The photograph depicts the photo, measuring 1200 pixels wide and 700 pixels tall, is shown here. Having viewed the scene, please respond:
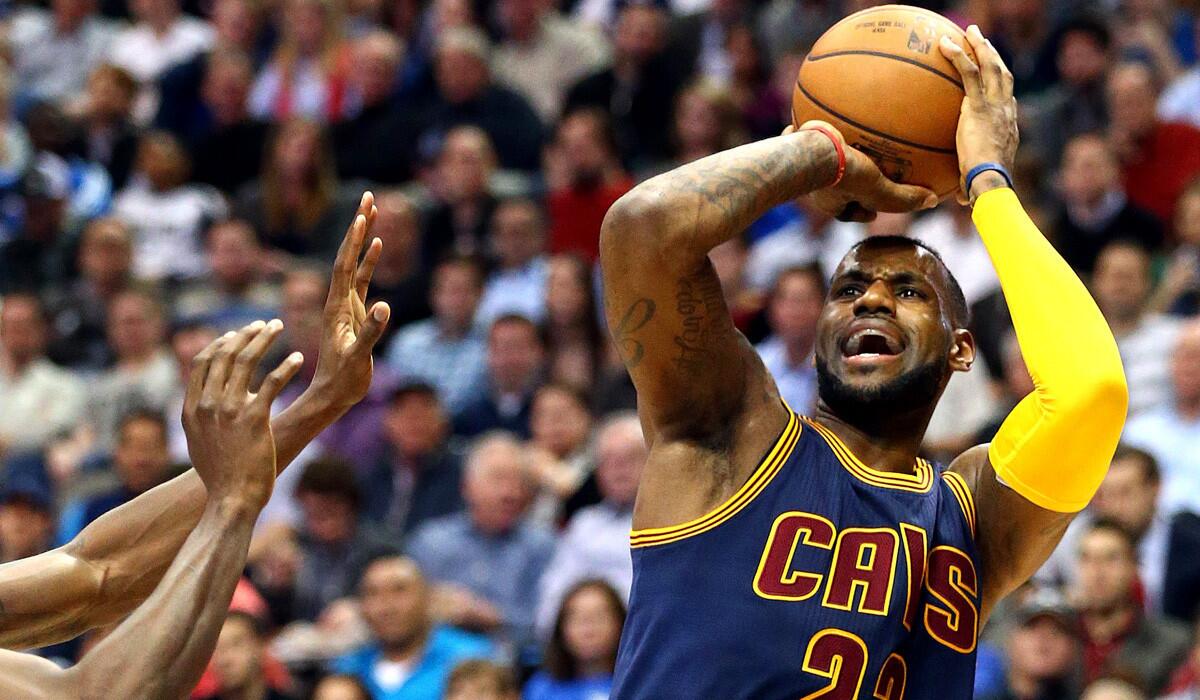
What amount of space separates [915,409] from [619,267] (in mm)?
842

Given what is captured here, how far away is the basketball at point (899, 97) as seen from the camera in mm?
4328

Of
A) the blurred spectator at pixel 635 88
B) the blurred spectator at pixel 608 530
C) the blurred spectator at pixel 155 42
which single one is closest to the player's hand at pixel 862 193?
the blurred spectator at pixel 608 530

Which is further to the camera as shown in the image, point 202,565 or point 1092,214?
point 1092,214

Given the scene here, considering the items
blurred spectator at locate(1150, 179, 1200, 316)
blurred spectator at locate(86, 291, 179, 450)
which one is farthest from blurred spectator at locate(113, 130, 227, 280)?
blurred spectator at locate(1150, 179, 1200, 316)

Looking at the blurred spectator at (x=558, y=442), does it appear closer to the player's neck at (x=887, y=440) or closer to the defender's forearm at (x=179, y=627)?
the player's neck at (x=887, y=440)

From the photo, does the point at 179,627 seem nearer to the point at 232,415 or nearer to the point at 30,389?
the point at 232,415

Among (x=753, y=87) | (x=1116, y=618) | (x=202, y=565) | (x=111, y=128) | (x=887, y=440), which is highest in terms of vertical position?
(x=753, y=87)

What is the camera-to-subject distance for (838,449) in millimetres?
4195

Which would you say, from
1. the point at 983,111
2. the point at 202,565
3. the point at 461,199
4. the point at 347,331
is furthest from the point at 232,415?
the point at 461,199

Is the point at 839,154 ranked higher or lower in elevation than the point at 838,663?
higher

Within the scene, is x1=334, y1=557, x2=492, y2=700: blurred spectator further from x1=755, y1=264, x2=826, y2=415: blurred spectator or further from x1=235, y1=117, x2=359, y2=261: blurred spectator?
x1=235, y1=117, x2=359, y2=261: blurred spectator

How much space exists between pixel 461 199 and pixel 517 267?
74cm

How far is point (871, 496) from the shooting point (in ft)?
13.5

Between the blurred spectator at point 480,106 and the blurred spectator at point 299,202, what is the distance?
2.92 ft
